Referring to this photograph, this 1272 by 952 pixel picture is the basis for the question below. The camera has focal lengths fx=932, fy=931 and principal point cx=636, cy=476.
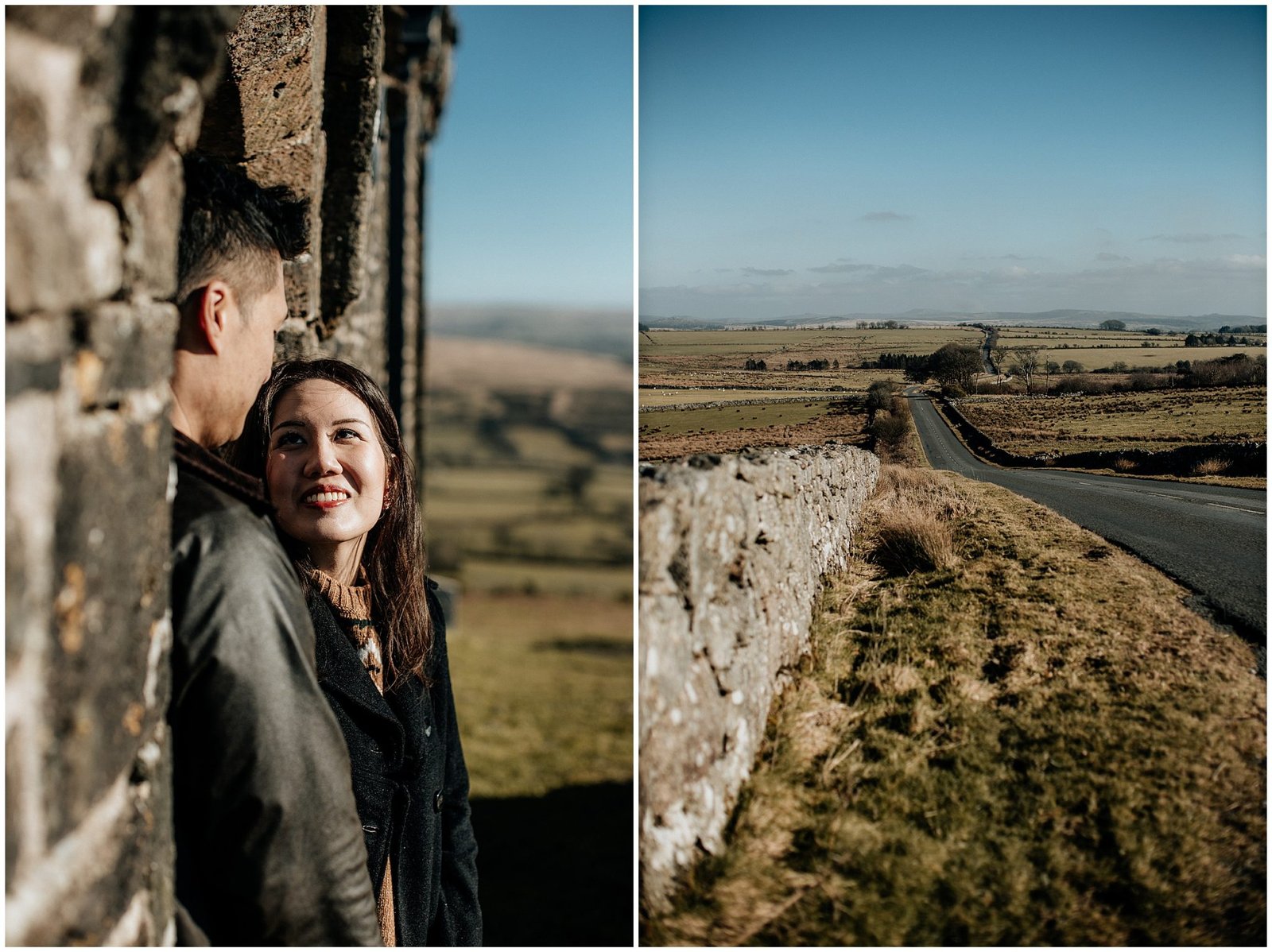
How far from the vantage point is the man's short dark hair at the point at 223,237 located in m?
2.32

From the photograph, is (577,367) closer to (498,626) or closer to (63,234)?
(498,626)

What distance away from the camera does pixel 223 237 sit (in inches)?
93.3

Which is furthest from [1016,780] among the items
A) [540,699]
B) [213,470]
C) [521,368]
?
[521,368]

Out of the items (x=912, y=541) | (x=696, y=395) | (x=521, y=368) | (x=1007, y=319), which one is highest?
(x=521, y=368)

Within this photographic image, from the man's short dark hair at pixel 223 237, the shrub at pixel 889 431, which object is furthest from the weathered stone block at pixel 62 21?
the shrub at pixel 889 431

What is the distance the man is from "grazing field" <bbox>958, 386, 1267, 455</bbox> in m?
2.46

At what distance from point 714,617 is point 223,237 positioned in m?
1.83

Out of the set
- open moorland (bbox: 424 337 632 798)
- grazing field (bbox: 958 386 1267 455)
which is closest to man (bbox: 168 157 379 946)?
grazing field (bbox: 958 386 1267 455)

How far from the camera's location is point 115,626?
1.79 metres

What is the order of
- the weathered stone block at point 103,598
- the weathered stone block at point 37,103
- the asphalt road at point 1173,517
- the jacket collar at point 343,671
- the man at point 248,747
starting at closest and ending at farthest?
the weathered stone block at point 37,103 → the weathered stone block at point 103,598 → the man at point 248,747 → the jacket collar at point 343,671 → the asphalt road at point 1173,517

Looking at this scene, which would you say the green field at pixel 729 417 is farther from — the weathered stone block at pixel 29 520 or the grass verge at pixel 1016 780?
the weathered stone block at pixel 29 520

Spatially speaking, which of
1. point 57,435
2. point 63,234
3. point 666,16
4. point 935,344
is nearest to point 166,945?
point 57,435

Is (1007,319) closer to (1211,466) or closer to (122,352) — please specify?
(1211,466)

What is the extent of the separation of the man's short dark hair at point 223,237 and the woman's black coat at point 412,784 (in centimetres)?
93
